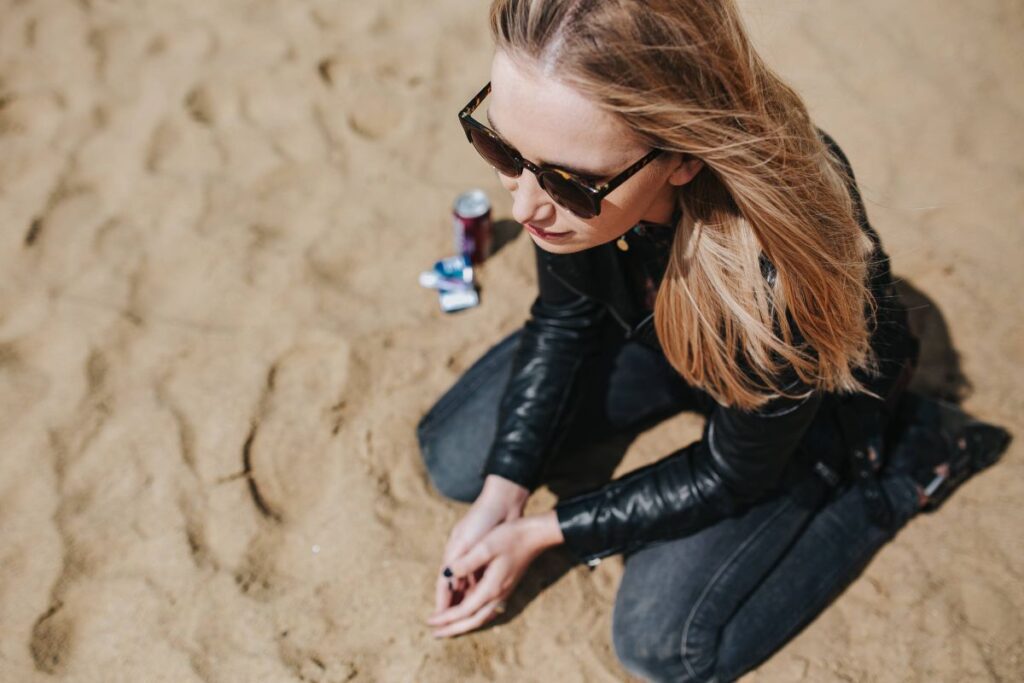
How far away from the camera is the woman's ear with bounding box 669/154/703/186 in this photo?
4.26 ft

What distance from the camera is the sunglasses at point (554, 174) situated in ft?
4.07

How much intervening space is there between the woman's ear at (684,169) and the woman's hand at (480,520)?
86 cm

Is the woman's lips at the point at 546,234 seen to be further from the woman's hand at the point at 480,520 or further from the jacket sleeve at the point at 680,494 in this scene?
the woman's hand at the point at 480,520

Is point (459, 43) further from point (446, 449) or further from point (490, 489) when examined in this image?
point (490, 489)

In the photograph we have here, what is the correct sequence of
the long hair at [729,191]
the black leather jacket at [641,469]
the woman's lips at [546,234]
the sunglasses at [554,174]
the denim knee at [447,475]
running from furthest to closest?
the denim knee at [447,475] < the black leather jacket at [641,469] < the woman's lips at [546,234] < the sunglasses at [554,174] < the long hair at [729,191]

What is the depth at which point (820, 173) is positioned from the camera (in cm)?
134

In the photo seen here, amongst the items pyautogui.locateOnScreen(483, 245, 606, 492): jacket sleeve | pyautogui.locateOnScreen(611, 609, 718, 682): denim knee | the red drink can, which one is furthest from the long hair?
the red drink can

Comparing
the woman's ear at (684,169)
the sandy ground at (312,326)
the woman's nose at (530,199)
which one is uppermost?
the woman's ear at (684,169)

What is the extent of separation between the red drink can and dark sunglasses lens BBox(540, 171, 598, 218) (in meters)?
1.18

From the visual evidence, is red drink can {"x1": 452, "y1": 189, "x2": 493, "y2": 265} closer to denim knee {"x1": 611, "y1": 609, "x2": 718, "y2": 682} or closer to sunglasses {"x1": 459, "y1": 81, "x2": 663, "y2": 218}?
sunglasses {"x1": 459, "y1": 81, "x2": 663, "y2": 218}

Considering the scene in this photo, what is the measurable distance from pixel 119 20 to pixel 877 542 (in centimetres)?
331

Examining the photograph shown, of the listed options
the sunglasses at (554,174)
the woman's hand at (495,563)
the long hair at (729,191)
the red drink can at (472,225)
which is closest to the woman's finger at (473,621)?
the woman's hand at (495,563)

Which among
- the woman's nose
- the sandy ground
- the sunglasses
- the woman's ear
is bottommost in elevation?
the sandy ground

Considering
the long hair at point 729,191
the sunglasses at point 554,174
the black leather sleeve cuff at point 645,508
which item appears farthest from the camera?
the black leather sleeve cuff at point 645,508
